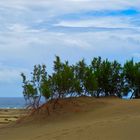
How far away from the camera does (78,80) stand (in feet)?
90.0

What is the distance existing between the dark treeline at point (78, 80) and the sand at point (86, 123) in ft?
2.82

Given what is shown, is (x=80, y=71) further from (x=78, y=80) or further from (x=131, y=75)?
(x=131, y=75)

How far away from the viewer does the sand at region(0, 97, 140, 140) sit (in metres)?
18.8

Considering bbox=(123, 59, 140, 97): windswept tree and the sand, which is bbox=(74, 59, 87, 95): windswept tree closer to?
the sand

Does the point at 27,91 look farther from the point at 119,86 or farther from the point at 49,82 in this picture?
the point at 119,86

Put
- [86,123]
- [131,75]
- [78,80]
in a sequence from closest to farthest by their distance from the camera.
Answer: [86,123] < [78,80] < [131,75]

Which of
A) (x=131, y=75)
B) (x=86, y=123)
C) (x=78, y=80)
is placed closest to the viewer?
(x=86, y=123)

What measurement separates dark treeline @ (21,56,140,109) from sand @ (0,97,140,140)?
86cm

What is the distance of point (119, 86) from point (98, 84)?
1800mm

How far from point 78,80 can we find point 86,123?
5.51 meters

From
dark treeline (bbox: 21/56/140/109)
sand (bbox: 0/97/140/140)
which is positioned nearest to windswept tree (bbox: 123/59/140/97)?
dark treeline (bbox: 21/56/140/109)

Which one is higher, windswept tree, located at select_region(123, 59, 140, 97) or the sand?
windswept tree, located at select_region(123, 59, 140, 97)

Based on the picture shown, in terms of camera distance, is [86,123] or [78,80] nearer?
[86,123]

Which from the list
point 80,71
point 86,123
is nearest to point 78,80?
point 80,71
